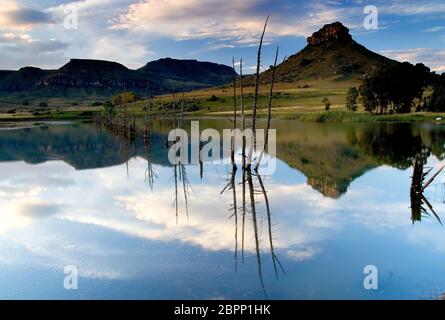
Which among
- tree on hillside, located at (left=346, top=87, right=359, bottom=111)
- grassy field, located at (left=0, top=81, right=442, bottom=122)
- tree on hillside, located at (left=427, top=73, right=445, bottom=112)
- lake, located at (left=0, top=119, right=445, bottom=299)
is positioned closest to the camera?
lake, located at (left=0, top=119, right=445, bottom=299)

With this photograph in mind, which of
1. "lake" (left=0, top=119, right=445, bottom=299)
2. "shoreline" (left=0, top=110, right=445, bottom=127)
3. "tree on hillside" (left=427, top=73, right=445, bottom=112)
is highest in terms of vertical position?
"tree on hillside" (left=427, top=73, right=445, bottom=112)

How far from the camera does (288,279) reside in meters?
11.3

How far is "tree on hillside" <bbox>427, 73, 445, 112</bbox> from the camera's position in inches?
2697

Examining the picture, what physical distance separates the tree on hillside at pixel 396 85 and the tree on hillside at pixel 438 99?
2.05m

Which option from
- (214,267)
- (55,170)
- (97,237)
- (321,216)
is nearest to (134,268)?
(214,267)

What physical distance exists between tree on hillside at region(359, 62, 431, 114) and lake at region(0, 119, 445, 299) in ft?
136

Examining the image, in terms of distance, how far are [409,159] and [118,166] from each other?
19.7m

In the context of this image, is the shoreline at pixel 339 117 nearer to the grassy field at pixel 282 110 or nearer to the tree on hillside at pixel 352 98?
the grassy field at pixel 282 110

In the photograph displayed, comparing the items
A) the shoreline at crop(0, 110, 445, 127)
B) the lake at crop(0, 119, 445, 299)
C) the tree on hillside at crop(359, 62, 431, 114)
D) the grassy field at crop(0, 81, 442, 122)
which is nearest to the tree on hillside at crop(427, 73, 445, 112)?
the tree on hillside at crop(359, 62, 431, 114)

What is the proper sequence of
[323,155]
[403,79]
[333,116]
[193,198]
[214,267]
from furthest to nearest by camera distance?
[333,116] < [403,79] < [323,155] < [193,198] < [214,267]

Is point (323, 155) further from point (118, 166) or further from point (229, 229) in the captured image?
point (229, 229)

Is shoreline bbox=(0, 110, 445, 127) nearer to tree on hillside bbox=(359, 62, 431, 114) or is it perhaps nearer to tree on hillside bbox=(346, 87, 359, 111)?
tree on hillside bbox=(346, 87, 359, 111)

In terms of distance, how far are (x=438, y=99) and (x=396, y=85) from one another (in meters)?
6.30

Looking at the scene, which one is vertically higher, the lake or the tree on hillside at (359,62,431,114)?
the tree on hillside at (359,62,431,114)
